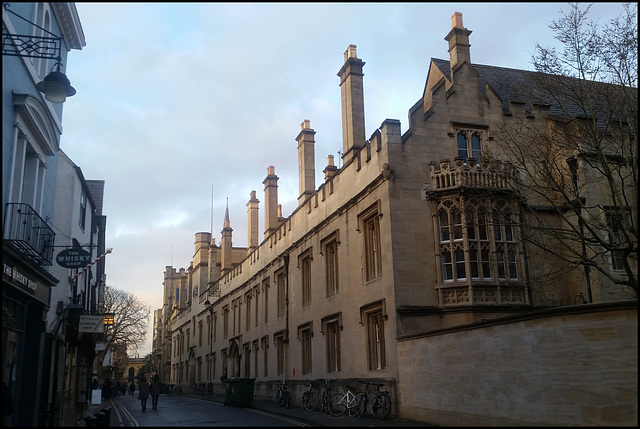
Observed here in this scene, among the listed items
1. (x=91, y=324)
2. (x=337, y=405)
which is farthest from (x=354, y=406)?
(x=91, y=324)

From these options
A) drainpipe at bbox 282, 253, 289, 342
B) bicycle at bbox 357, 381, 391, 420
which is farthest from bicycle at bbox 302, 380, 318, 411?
drainpipe at bbox 282, 253, 289, 342

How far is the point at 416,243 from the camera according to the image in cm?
1945

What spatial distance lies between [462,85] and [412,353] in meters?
9.77

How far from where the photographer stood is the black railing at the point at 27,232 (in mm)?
12695

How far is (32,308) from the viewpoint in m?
15.2

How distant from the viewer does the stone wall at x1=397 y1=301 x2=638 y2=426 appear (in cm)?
1162

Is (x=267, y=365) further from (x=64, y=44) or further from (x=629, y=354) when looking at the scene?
(x=629, y=354)

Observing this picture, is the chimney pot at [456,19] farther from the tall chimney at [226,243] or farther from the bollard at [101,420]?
the tall chimney at [226,243]

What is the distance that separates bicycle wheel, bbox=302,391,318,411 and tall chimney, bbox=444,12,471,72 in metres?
13.8

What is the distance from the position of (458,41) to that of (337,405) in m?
14.1

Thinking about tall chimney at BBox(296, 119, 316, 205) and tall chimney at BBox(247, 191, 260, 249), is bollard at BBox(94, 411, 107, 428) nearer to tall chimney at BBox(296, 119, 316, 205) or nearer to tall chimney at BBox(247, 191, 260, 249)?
tall chimney at BBox(296, 119, 316, 205)

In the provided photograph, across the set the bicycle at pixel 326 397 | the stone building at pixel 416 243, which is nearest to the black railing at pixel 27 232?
the stone building at pixel 416 243

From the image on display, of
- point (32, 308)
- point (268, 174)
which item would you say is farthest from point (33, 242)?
point (268, 174)

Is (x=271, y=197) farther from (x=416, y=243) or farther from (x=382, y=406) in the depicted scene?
(x=382, y=406)
